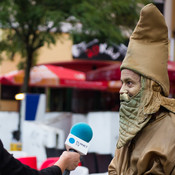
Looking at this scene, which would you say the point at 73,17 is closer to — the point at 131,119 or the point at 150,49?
the point at 150,49

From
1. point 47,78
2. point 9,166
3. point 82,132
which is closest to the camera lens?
point 9,166

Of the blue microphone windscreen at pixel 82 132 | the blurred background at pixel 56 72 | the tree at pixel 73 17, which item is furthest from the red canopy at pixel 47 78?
the blue microphone windscreen at pixel 82 132

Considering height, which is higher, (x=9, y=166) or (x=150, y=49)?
(x=150, y=49)

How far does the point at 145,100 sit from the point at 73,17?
6.41 m

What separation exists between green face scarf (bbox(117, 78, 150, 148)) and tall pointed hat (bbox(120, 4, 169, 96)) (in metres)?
0.11

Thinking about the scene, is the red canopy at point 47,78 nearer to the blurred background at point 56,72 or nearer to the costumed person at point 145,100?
the blurred background at point 56,72

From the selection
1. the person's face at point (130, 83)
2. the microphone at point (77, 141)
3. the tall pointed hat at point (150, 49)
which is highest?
the tall pointed hat at point (150, 49)

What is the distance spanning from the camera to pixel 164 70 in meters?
2.77

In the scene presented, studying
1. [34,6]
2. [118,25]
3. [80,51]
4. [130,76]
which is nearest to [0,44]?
[34,6]

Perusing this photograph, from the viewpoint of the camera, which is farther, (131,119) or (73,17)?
(73,17)

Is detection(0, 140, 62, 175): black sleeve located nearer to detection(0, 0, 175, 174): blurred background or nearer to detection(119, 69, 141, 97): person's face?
detection(119, 69, 141, 97): person's face

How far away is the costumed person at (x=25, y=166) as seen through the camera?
2.20 m

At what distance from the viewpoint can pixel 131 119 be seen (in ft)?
9.02

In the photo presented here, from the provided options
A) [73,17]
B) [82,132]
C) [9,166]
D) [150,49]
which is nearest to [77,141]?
[82,132]
